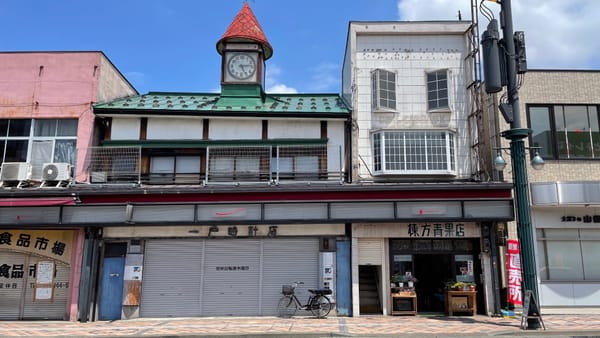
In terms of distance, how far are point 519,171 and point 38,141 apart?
655 inches

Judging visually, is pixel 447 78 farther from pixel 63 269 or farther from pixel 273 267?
pixel 63 269

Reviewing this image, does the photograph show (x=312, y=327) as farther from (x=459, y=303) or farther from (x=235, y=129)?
(x=235, y=129)

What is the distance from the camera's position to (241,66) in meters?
18.8

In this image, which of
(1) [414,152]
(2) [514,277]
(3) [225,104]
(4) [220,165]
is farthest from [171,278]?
(2) [514,277]

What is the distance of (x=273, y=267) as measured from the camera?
15953mm

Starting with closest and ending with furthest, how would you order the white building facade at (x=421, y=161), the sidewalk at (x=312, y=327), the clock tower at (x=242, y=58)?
1. the sidewalk at (x=312, y=327)
2. the white building facade at (x=421, y=161)
3. the clock tower at (x=242, y=58)

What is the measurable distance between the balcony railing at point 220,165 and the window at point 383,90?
2.39m

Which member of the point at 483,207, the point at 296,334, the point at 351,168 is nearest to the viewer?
the point at 296,334

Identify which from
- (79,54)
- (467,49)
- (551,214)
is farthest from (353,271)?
(79,54)

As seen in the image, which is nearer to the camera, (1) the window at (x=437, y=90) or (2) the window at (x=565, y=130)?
(2) the window at (x=565, y=130)

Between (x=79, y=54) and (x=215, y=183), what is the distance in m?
7.42

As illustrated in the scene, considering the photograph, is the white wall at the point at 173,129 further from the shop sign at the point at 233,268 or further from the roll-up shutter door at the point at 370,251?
the roll-up shutter door at the point at 370,251

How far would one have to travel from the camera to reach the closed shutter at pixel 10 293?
Result: 15672 mm

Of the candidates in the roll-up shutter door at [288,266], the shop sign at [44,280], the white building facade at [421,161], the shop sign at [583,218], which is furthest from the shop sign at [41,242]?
A: the shop sign at [583,218]
